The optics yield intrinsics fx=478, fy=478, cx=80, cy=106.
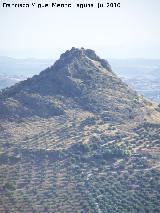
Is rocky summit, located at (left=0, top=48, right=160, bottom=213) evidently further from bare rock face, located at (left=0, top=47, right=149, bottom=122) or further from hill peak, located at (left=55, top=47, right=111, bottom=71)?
bare rock face, located at (left=0, top=47, right=149, bottom=122)

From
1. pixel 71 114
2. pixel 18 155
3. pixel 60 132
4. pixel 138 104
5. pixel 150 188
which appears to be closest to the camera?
pixel 150 188

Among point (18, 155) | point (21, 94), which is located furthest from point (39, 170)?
point (21, 94)

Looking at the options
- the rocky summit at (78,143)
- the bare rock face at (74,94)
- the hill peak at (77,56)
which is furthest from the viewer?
the hill peak at (77,56)

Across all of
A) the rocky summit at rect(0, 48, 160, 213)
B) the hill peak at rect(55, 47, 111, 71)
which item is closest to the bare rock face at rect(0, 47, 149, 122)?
the hill peak at rect(55, 47, 111, 71)

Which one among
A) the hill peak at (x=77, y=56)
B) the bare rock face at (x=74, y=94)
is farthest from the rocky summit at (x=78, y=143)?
the bare rock face at (x=74, y=94)

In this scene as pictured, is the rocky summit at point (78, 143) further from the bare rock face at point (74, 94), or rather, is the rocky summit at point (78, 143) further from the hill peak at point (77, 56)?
the bare rock face at point (74, 94)

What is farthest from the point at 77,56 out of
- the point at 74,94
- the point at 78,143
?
the point at 78,143

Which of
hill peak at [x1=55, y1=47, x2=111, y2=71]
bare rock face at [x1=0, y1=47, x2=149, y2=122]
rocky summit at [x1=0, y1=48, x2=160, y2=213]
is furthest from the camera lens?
hill peak at [x1=55, y1=47, x2=111, y2=71]

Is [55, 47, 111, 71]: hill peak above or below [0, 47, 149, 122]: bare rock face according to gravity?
above

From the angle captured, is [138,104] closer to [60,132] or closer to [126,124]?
[126,124]
